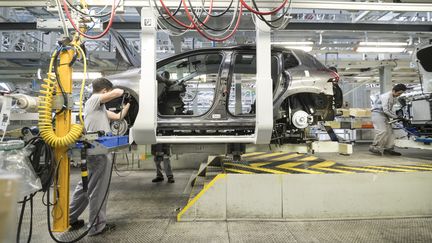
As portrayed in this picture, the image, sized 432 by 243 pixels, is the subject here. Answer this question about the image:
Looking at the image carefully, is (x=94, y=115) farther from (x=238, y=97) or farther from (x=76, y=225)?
(x=238, y=97)

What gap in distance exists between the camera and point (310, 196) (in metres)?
2.54

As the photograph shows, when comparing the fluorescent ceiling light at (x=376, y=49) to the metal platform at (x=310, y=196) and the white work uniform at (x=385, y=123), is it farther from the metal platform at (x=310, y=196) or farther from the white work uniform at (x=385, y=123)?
the metal platform at (x=310, y=196)

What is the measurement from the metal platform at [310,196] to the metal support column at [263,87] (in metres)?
0.49

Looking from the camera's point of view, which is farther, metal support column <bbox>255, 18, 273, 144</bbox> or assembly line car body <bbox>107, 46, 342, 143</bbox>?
assembly line car body <bbox>107, 46, 342, 143</bbox>

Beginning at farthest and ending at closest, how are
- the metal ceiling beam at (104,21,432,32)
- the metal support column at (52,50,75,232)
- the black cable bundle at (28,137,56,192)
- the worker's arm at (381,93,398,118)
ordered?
the metal ceiling beam at (104,21,432,32) → the worker's arm at (381,93,398,118) → the metal support column at (52,50,75,232) → the black cable bundle at (28,137,56,192)

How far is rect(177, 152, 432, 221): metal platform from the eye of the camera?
2.54 meters

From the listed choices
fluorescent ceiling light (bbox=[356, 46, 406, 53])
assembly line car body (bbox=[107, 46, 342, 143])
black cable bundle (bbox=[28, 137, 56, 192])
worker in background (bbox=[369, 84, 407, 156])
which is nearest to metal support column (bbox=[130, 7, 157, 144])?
assembly line car body (bbox=[107, 46, 342, 143])

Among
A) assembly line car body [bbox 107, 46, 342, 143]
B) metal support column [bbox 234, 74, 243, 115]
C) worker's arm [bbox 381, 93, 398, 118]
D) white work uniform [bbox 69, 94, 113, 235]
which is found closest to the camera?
white work uniform [bbox 69, 94, 113, 235]

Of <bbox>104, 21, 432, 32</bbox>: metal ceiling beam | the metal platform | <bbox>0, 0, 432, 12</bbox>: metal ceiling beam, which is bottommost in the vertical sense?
the metal platform

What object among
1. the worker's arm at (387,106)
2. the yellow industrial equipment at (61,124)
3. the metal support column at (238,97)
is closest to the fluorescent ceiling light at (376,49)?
the worker's arm at (387,106)

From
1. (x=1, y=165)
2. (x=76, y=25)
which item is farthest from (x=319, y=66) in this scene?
(x=1, y=165)

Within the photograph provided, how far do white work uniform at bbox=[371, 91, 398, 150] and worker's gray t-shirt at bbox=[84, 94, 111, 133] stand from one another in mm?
5538

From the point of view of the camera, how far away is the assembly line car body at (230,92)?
3152mm

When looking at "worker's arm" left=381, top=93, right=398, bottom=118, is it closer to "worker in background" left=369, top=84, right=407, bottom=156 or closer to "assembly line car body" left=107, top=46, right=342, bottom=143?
"worker in background" left=369, top=84, right=407, bottom=156
